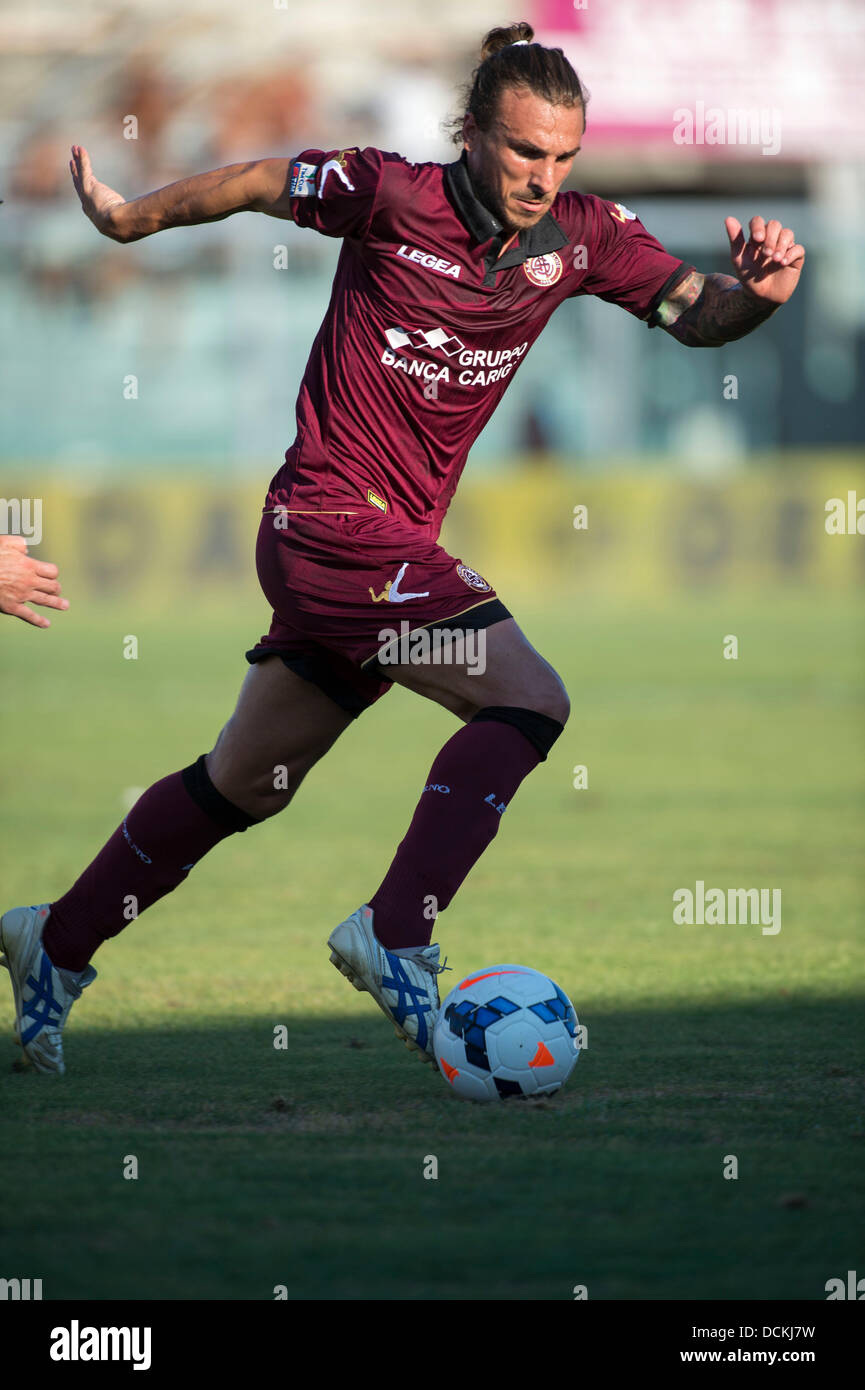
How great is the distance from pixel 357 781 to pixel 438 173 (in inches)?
233

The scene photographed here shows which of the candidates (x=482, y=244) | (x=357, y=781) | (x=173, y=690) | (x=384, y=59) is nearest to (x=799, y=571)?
(x=173, y=690)

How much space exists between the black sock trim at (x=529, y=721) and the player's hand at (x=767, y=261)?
1172 mm

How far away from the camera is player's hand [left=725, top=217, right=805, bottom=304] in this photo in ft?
14.2

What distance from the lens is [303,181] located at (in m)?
4.15

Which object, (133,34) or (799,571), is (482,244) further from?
(133,34)

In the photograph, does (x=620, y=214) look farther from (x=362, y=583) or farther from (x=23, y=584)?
(x=23, y=584)

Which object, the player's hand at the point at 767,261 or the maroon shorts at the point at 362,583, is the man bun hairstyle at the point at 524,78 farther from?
the maroon shorts at the point at 362,583

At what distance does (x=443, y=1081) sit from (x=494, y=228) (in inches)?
79.4

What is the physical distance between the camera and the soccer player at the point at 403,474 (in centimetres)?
411

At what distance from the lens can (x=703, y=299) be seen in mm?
4547

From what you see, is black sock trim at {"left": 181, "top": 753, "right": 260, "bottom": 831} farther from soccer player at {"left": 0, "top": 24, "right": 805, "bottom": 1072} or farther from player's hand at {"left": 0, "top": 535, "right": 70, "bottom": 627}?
player's hand at {"left": 0, "top": 535, "right": 70, "bottom": 627}
